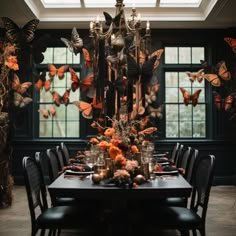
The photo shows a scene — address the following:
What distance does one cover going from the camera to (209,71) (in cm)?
588

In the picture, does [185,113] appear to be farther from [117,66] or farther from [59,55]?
[117,66]

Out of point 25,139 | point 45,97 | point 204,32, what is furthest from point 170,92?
point 25,139

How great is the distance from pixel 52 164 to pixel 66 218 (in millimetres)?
920

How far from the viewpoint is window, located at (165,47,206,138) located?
7727 mm

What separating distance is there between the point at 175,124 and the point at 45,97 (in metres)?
2.67

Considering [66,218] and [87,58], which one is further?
[87,58]

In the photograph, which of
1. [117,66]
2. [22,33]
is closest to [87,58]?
[117,66]

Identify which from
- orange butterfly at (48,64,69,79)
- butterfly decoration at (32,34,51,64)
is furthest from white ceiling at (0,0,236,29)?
butterfly decoration at (32,34,51,64)

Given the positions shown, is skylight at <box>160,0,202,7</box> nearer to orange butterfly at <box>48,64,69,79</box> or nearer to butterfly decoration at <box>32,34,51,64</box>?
orange butterfly at <box>48,64,69,79</box>

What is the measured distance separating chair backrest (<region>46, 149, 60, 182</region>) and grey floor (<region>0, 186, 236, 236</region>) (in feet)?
2.49

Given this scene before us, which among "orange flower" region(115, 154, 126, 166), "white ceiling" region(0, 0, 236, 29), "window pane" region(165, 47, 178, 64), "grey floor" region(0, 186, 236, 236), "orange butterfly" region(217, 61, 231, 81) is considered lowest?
"grey floor" region(0, 186, 236, 236)

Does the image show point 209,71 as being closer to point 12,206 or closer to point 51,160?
point 51,160

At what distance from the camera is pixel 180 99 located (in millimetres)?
7797

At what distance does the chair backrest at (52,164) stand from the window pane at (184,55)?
4.35 metres
